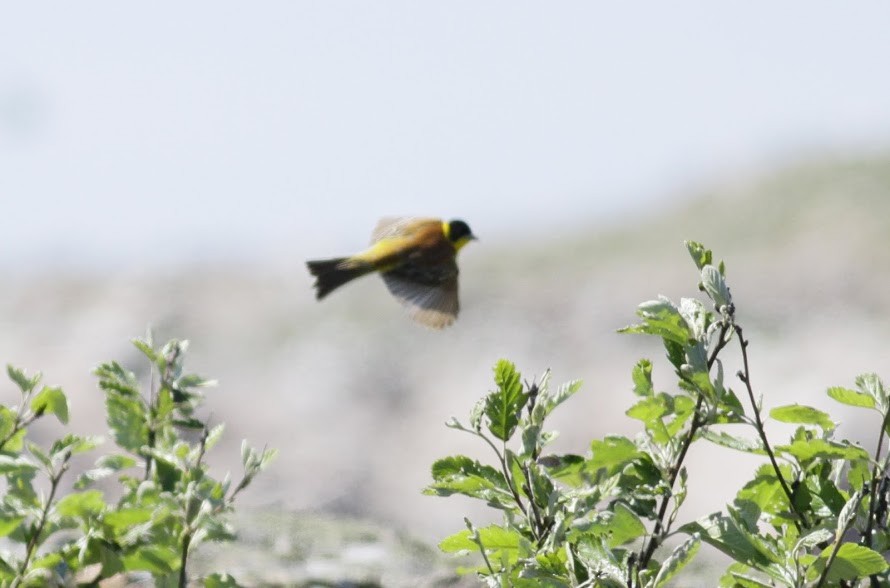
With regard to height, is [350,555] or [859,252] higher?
[859,252]

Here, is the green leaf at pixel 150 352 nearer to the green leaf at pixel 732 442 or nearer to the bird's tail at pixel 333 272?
the green leaf at pixel 732 442

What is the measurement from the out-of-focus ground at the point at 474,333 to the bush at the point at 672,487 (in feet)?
10.5

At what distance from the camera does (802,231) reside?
29.7 feet

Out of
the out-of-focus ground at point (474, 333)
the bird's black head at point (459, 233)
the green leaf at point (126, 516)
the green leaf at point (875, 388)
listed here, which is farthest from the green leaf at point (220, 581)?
the bird's black head at point (459, 233)

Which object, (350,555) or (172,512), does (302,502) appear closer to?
(350,555)

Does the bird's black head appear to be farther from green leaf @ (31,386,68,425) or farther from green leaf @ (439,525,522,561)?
green leaf @ (439,525,522,561)

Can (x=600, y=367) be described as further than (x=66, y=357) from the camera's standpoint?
No

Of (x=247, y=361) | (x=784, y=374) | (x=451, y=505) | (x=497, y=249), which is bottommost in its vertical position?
(x=451, y=505)

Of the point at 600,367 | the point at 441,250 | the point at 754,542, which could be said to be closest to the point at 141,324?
the point at 441,250

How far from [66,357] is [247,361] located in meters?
1.20

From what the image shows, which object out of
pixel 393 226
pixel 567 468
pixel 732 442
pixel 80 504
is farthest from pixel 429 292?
pixel 732 442

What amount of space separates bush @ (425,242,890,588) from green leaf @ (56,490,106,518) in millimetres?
669

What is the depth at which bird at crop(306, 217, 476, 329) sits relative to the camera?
654cm

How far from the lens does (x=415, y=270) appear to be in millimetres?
6797
